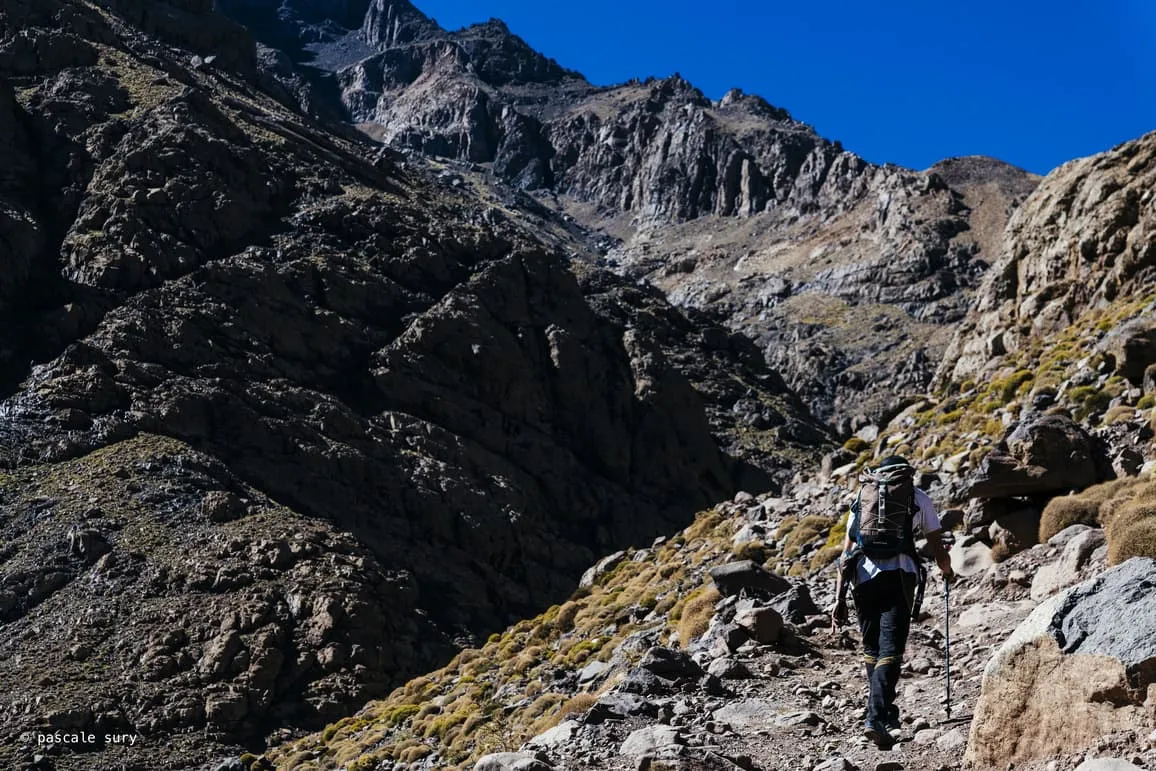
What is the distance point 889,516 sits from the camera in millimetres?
9805

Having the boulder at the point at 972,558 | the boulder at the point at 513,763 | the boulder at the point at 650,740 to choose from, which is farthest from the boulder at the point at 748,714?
the boulder at the point at 972,558

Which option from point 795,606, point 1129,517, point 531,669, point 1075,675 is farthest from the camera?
point 531,669

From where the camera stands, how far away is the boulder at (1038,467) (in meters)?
14.8

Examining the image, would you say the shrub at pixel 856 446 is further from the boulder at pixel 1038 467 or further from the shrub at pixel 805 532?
the boulder at pixel 1038 467

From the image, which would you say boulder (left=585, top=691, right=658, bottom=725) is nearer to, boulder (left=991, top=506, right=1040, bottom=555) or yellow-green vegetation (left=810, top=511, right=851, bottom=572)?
boulder (left=991, top=506, right=1040, bottom=555)

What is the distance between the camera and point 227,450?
65.7m

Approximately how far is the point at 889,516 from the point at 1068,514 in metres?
5.35

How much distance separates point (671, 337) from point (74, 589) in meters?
76.3

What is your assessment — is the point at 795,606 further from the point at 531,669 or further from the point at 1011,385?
the point at 1011,385

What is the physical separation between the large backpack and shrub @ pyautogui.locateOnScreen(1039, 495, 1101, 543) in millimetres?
5017

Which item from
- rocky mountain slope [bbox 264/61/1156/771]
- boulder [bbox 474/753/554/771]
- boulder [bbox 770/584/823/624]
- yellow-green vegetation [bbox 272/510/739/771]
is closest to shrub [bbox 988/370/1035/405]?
rocky mountain slope [bbox 264/61/1156/771]

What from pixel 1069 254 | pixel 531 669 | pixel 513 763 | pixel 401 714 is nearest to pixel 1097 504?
pixel 513 763

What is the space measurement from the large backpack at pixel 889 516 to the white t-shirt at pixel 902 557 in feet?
0.20

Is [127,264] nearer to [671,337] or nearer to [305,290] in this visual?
[305,290]
